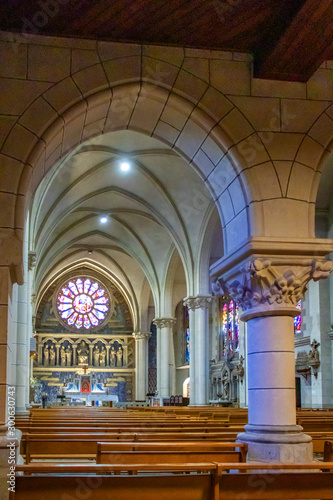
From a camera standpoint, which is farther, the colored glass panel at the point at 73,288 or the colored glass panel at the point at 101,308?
the colored glass panel at the point at 101,308

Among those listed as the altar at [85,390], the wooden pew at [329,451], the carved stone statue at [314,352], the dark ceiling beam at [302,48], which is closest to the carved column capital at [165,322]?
the altar at [85,390]

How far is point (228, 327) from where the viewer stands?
25203 mm

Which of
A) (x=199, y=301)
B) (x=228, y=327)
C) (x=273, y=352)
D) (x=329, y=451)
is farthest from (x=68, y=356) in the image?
(x=329, y=451)

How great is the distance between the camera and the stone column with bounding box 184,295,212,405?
60.0 feet

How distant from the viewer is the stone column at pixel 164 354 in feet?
81.1

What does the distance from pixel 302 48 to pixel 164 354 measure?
1992 cm

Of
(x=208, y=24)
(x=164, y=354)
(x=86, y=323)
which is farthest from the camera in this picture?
(x=86, y=323)

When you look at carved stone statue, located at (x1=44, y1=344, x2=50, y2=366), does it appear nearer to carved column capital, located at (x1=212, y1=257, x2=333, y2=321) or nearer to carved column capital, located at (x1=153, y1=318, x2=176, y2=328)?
carved column capital, located at (x1=153, y1=318, x2=176, y2=328)

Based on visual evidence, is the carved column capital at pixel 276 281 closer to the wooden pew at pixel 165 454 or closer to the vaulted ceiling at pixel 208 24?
the wooden pew at pixel 165 454

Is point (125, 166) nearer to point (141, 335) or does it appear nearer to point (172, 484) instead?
point (172, 484)

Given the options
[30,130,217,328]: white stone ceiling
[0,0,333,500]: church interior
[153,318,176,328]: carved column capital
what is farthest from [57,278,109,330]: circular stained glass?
[0,0,333,500]: church interior

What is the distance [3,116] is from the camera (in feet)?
19.2

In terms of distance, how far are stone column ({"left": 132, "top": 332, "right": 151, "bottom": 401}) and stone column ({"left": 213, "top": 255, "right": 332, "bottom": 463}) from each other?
25.6 meters

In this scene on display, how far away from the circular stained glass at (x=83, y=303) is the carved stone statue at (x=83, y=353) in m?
0.97
